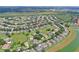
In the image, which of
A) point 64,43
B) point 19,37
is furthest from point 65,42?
point 19,37

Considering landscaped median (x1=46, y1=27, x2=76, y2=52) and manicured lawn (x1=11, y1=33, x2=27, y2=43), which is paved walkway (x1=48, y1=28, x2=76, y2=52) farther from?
manicured lawn (x1=11, y1=33, x2=27, y2=43)

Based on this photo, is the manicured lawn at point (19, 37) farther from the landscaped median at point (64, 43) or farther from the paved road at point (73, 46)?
the paved road at point (73, 46)

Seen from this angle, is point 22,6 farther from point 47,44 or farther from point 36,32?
point 47,44

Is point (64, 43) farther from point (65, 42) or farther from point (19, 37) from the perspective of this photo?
point (19, 37)

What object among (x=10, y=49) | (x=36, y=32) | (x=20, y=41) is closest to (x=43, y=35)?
(x=36, y=32)

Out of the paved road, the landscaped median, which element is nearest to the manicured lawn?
the landscaped median

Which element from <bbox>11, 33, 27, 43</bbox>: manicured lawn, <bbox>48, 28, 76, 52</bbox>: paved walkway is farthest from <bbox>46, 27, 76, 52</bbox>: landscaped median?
<bbox>11, 33, 27, 43</bbox>: manicured lawn

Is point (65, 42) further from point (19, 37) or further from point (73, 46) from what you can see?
point (19, 37)

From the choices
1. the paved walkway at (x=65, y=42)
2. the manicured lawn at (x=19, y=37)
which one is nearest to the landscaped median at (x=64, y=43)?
the paved walkway at (x=65, y=42)

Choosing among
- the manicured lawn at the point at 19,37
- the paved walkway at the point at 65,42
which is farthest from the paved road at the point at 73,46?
the manicured lawn at the point at 19,37

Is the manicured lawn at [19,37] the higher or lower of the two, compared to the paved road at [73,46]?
higher

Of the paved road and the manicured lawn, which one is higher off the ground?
the manicured lawn
